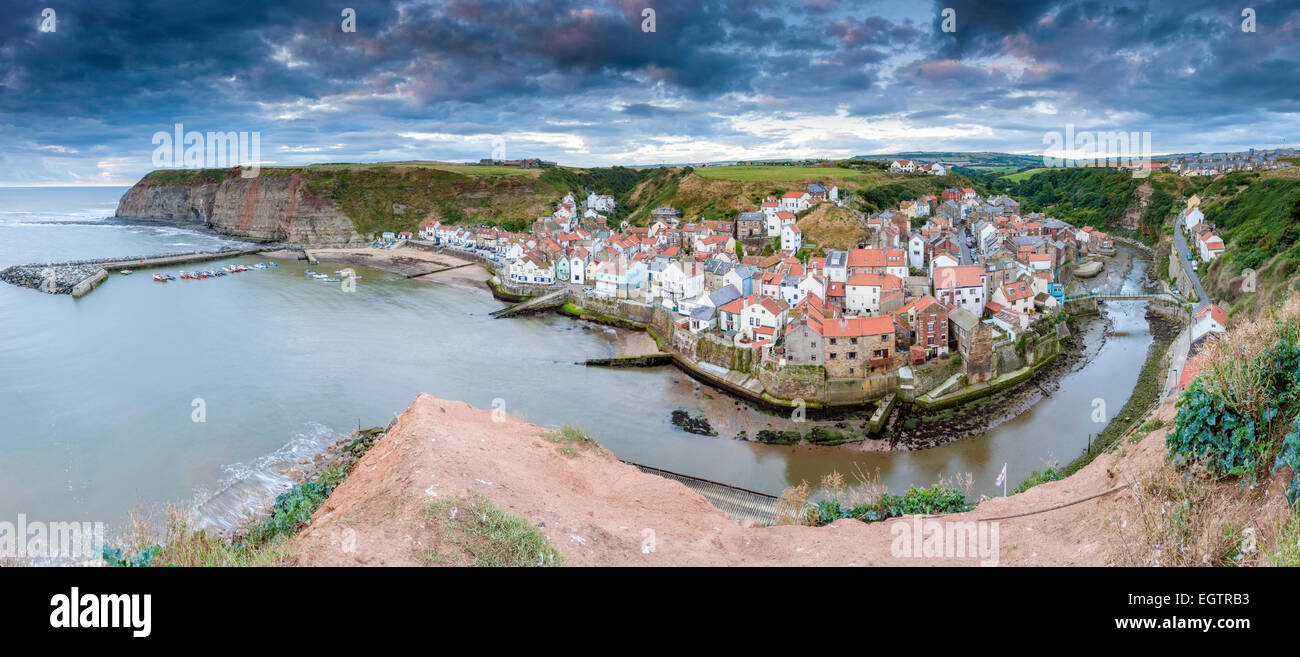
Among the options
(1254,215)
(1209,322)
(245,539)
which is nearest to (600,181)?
(1254,215)

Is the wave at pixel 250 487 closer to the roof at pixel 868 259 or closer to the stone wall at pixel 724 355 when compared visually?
the stone wall at pixel 724 355

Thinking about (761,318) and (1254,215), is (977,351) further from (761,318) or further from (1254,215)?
(1254,215)

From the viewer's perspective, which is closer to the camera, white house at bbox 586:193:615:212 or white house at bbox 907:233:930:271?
white house at bbox 907:233:930:271

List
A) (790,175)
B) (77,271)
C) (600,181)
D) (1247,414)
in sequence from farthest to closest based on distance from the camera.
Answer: (600,181), (790,175), (77,271), (1247,414)

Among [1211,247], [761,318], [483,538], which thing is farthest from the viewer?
[1211,247]

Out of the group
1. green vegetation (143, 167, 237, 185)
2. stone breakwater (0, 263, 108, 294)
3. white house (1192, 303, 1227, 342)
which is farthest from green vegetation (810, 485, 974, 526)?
green vegetation (143, 167, 237, 185)

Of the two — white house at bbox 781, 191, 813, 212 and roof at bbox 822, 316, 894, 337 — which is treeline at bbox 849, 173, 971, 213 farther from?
roof at bbox 822, 316, 894, 337
